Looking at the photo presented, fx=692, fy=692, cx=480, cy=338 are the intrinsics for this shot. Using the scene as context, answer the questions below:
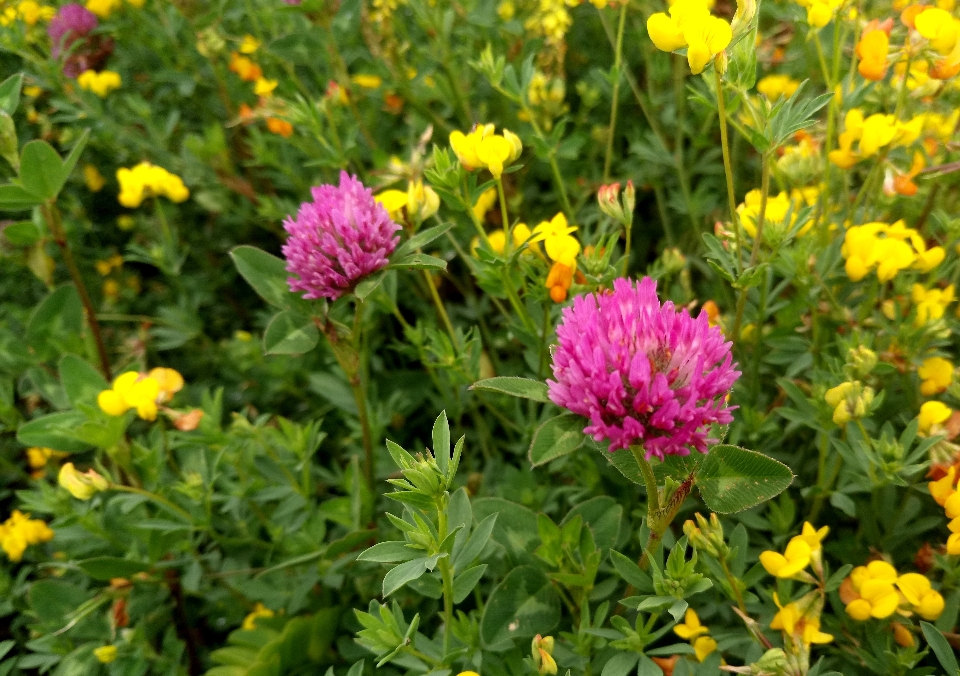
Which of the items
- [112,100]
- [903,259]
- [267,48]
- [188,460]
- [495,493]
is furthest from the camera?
[112,100]

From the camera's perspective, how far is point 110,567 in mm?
1448

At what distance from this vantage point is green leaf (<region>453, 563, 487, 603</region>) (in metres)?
1.00

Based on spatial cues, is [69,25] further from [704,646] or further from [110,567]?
[704,646]

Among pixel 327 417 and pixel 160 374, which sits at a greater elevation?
pixel 160 374

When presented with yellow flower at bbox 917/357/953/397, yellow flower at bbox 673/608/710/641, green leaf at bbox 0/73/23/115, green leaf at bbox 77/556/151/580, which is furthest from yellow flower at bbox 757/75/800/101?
green leaf at bbox 77/556/151/580

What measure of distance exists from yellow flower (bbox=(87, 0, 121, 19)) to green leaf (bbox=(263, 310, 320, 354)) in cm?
179

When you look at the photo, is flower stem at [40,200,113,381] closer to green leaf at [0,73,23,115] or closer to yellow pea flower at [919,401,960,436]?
green leaf at [0,73,23,115]

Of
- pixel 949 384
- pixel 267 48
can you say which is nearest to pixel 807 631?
pixel 949 384

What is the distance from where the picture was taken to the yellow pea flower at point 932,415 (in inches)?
46.7

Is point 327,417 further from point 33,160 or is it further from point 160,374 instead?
point 33,160

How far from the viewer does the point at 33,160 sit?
1465 mm

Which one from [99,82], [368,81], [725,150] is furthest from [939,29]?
[99,82]

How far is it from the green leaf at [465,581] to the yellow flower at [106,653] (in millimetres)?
925

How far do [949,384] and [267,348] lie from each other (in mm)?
1287
